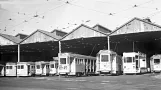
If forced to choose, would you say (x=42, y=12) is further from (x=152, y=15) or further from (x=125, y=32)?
(x=152, y=15)

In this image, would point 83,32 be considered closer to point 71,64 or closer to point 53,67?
point 53,67

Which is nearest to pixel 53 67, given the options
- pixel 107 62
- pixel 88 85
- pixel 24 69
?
pixel 24 69

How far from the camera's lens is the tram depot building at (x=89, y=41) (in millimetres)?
36594

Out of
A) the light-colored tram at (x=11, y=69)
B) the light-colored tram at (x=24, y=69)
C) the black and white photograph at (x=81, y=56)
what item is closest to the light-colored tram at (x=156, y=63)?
the black and white photograph at (x=81, y=56)

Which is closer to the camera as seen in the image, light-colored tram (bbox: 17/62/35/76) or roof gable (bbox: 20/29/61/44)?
light-colored tram (bbox: 17/62/35/76)

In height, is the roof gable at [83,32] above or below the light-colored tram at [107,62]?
above

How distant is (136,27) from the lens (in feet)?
118

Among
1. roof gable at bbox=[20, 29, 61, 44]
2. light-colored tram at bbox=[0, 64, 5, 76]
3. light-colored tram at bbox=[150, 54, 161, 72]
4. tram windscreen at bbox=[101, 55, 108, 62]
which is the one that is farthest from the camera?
roof gable at bbox=[20, 29, 61, 44]

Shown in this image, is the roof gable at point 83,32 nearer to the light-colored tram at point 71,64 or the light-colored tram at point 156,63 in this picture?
the light-colored tram at point 71,64

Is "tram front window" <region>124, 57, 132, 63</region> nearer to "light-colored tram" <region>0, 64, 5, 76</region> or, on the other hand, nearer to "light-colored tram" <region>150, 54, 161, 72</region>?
"light-colored tram" <region>150, 54, 161, 72</region>

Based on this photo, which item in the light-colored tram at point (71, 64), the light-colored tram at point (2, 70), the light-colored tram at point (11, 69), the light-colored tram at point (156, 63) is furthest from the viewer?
the light-colored tram at point (2, 70)

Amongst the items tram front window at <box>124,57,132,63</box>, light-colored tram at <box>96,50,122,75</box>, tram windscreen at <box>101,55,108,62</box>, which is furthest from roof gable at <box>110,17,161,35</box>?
tram windscreen at <box>101,55,108,62</box>

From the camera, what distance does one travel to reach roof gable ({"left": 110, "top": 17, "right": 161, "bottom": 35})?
114ft

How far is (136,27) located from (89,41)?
44.3 ft
